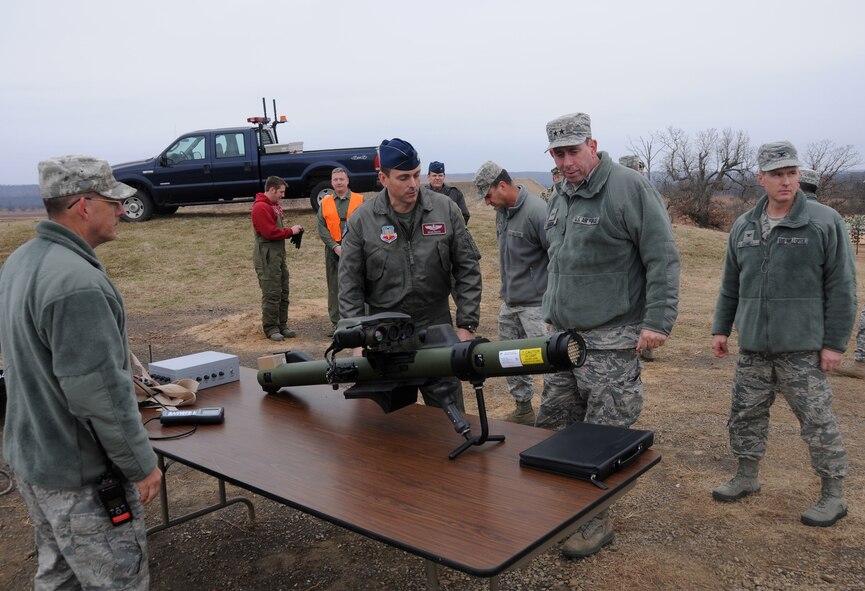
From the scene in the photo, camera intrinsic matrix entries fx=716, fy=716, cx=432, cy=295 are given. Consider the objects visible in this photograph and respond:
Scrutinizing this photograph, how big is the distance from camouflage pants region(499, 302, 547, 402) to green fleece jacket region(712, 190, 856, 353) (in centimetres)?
156

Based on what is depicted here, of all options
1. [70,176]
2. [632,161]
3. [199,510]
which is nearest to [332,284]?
[632,161]

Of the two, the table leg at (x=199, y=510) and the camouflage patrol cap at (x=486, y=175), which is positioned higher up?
the camouflage patrol cap at (x=486, y=175)

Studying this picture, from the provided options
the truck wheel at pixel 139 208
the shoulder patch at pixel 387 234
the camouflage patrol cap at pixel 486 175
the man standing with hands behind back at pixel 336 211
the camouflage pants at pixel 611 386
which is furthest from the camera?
the truck wheel at pixel 139 208

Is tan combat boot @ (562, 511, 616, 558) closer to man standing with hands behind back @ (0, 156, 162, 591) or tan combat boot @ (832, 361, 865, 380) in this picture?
man standing with hands behind back @ (0, 156, 162, 591)

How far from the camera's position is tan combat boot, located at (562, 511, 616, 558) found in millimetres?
3238

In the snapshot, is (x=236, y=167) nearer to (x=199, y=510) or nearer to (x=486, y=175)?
(x=486, y=175)

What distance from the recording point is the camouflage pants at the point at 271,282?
8.24 m

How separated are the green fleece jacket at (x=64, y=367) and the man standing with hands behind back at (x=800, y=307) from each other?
287 cm

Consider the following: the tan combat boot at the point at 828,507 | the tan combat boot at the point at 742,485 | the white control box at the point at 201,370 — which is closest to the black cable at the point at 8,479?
the white control box at the point at 201,370

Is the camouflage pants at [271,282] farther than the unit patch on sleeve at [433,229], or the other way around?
the camouflage pants at [271,282]

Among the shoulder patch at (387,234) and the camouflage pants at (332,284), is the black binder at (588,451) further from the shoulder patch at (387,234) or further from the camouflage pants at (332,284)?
the camouflage pants at (332,284)

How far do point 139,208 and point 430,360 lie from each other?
47.7 ft

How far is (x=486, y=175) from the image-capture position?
16.0 ft

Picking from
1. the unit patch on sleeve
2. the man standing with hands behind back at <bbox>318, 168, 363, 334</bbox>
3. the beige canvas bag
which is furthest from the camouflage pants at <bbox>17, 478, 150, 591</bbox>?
the man standing with hands behind back at <bbox>318, 168, 363, 334</bbox>
